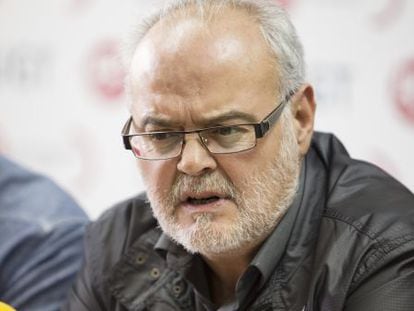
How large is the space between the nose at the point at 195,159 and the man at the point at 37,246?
1.61ft

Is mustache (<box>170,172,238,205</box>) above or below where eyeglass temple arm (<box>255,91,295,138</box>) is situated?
below

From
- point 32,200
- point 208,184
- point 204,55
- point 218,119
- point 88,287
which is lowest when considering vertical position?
point 88,287

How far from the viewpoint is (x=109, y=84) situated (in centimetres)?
253

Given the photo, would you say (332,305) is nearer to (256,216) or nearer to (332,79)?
(256,216)

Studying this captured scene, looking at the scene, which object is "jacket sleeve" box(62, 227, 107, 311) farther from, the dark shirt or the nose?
the nose

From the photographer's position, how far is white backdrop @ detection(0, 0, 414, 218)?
2.01m

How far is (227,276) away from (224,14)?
20.1 inches

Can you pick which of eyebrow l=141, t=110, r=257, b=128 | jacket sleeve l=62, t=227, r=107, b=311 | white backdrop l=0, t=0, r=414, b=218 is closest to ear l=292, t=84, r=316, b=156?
eyebrow l=141, t=110, r=257, b=128

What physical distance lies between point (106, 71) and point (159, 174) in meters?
1.40

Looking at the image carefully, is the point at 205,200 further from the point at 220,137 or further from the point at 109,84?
the point at 109,84

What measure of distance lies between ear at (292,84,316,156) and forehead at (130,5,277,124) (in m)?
0.10

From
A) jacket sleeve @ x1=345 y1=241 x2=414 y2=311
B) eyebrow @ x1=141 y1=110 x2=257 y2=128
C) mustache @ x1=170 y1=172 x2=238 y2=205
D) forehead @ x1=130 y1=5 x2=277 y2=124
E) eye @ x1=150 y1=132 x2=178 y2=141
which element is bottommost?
jacket sleeve @ x1=345 y1=241 x2=414 y2=311

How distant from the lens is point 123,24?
2.49m

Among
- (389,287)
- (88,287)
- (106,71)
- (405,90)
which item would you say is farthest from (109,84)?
(389,287)
